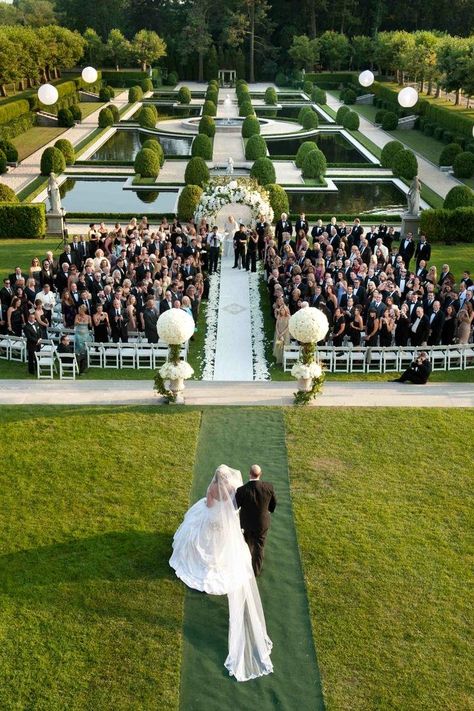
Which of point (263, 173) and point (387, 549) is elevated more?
point (387, 549)

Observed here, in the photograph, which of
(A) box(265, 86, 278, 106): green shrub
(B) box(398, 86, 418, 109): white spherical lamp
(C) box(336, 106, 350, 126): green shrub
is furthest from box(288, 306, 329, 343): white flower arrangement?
(A) box(265, 86, 278, 106): green shrub

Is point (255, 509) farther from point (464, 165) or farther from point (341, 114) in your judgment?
point (341, 114)

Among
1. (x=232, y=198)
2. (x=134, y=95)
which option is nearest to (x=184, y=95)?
(x=134, y=95)

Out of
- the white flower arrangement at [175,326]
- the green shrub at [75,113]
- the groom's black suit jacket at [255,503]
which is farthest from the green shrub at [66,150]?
the groom's black suit jacket at [255,503]

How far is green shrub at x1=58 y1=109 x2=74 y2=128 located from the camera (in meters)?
51.0

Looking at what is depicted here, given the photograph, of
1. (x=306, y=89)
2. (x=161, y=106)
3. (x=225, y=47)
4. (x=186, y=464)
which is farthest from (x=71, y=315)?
(x=225, y=47)

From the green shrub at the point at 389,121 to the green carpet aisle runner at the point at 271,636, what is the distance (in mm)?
43522

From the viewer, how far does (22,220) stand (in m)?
25.8

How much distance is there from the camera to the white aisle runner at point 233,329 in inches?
614

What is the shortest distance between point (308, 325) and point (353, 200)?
21.8 metres

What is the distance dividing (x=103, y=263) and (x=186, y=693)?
1220cm

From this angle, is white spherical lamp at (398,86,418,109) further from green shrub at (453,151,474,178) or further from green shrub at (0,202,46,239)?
green shrub at (0,202,46,239)

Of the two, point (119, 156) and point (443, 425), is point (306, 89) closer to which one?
point (119, 156)

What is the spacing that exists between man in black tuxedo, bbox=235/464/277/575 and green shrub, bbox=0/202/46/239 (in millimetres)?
18986
